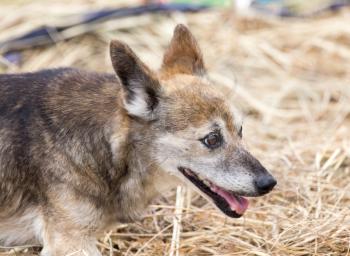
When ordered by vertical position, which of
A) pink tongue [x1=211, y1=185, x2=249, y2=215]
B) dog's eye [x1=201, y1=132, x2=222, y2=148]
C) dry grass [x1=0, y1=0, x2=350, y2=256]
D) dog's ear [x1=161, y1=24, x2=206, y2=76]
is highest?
dog's ear [x1=161, y1=24, x2=206, y2=76]

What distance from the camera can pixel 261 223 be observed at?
5.04 metres

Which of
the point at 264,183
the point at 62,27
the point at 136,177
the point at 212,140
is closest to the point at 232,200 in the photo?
the point at 264,183

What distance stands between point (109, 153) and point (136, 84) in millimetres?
491

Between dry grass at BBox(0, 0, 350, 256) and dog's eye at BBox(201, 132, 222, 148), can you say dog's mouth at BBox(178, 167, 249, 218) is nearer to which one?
dog's eye at BBox(201, 132, 222, 148)

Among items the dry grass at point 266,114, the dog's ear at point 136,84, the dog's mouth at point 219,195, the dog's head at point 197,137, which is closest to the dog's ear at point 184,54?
the dog's head at point 197,137

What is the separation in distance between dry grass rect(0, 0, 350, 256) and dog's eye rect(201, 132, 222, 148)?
78cm

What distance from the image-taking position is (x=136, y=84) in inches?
167

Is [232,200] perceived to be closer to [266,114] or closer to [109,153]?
[109,153]

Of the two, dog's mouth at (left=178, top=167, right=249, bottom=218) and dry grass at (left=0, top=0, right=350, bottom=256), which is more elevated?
dog's mouth at (left=178, top=167, right=249, bottom=218)

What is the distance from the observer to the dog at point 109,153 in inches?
168

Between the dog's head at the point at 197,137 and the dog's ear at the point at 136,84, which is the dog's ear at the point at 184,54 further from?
the dog's ear at the point at 136,84

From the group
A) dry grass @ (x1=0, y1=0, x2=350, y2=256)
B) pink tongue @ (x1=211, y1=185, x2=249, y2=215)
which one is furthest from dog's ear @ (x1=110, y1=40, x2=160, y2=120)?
dry grass @ (x1=0, y1=0, x2=350, y2=256)

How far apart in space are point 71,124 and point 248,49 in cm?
458

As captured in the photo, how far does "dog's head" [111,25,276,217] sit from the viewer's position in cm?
423
